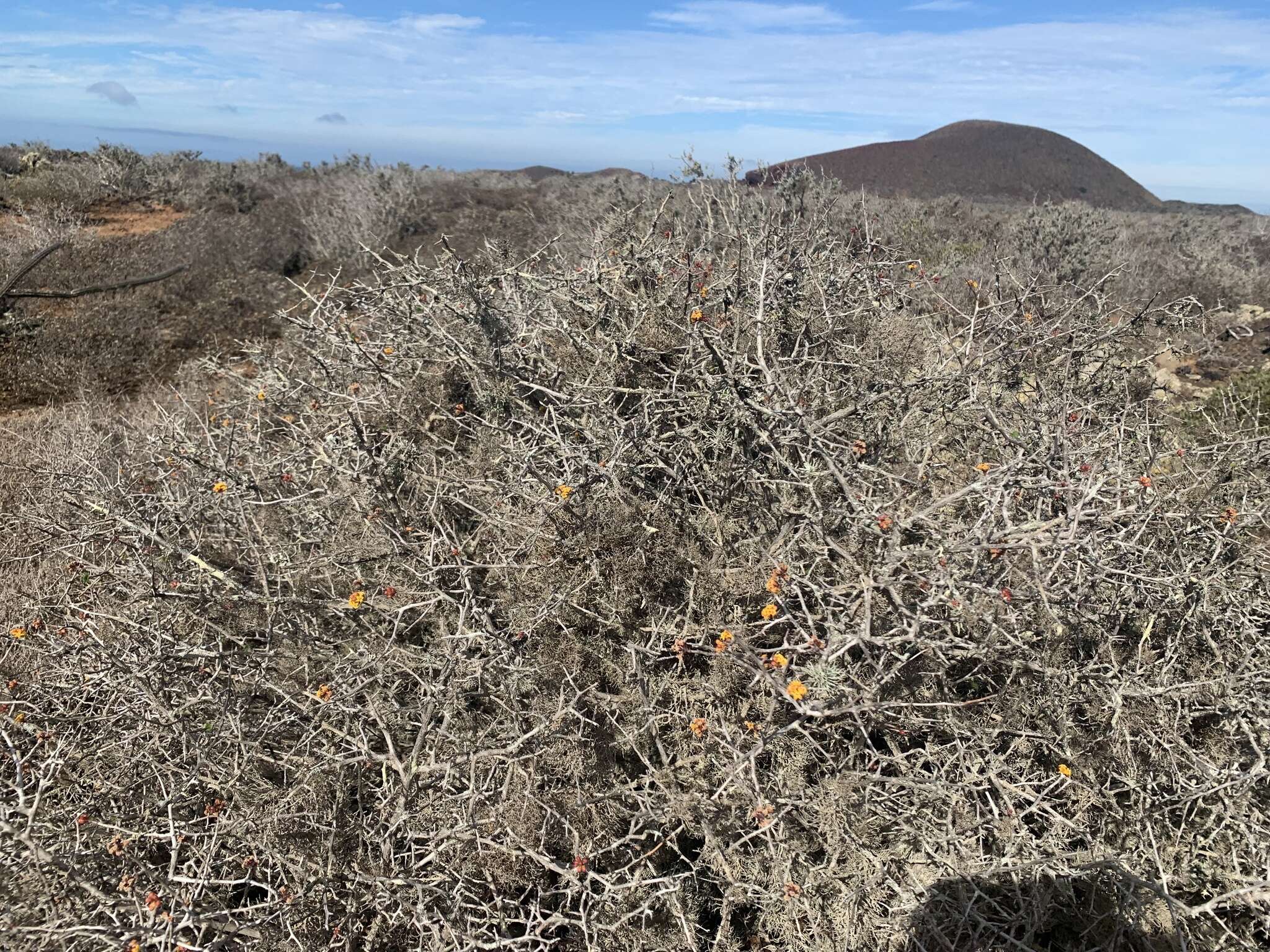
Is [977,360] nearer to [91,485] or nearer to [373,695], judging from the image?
[373,695]

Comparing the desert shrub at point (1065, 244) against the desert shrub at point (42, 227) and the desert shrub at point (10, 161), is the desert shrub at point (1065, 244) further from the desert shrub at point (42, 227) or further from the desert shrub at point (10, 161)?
the desert shrub at point (10, 161)

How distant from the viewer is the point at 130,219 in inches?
575

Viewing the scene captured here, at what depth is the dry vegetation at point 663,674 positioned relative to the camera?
2.05m

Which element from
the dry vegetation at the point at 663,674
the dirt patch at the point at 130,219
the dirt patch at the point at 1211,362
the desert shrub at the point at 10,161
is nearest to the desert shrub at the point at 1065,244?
the dirt patch at the point at 1211,362

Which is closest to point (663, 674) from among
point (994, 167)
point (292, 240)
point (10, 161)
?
point (292, 240)

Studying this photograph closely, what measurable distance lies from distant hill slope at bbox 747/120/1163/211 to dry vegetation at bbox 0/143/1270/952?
20.6 meters

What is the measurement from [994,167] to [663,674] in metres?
28.7

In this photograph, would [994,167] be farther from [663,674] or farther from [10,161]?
[10,161]

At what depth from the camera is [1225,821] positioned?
81.3 inches

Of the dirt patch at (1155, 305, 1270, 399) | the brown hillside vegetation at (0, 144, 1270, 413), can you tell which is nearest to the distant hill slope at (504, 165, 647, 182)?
the brown hillside vegetation at (0, 144, 1270, 413)

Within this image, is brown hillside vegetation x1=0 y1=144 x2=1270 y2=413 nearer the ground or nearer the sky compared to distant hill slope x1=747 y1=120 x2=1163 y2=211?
nearer the ground

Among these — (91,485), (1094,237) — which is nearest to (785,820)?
(91,485)

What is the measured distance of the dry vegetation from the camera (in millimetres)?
2051

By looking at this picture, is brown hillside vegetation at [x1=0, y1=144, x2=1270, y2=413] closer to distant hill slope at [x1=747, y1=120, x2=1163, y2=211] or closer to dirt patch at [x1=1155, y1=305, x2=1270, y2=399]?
dirt patch at [x1=1155, y1=305, x2=1270, y2=399]
